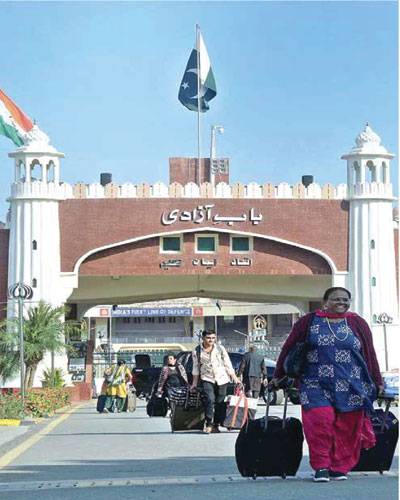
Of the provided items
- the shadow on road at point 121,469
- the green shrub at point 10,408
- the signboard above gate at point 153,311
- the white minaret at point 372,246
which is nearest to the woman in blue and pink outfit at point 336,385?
the shadow on road at point 121,469

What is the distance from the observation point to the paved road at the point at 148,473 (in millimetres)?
9688

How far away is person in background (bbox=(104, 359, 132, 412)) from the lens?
3178cm

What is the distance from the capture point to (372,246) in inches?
2169

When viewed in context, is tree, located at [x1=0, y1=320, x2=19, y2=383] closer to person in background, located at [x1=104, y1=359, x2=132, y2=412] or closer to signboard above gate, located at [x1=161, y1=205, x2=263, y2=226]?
person in background, located at [x1=104, y1=359, x2=132, y2=412]

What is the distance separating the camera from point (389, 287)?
55.0 metres

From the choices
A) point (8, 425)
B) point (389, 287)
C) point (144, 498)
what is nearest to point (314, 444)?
point (144, 498)

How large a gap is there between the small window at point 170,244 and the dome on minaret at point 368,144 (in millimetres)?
8274

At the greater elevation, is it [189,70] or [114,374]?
[189,70]

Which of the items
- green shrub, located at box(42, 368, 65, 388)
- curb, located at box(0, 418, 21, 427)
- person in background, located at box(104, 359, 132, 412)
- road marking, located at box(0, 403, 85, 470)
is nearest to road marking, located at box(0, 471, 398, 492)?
road marking, located at box(0, 403, 85, 470)

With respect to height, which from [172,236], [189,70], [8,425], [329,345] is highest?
[189,70]

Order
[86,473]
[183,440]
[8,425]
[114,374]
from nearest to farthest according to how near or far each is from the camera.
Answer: [86,473], [183,440], [8,425], [114,374]

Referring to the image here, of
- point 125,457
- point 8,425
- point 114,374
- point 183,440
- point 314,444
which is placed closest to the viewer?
point 314,444

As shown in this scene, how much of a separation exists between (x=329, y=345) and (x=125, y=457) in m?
5.06

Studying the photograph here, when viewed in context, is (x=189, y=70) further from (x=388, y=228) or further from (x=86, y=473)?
(x=86, y=473)
